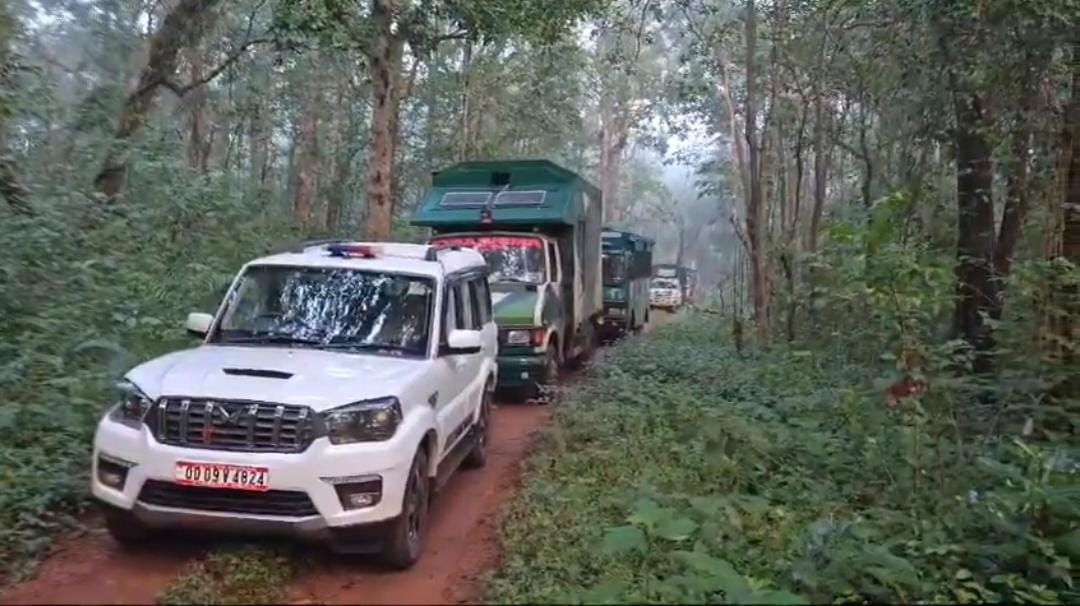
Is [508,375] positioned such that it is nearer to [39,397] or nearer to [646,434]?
[646,434]

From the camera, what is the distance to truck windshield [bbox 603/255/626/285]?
2186cm

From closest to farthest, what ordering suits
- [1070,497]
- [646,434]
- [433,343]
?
[1070,497] → [433,343] → [646,434]

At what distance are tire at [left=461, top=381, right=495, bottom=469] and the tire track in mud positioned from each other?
5.48 ft

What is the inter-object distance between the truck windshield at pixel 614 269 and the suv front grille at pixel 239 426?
16813mm

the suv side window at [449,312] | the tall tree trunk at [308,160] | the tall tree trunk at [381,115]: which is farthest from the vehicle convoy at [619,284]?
the suv side window at [449,312]

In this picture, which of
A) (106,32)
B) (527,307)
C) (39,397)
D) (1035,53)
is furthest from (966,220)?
(106,32)

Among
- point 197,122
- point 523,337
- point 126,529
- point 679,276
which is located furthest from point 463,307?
point 679,276

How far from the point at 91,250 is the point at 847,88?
48.0 ft

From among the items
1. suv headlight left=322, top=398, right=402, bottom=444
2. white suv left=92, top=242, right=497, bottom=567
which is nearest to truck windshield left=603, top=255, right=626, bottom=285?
white suv left=92, top=242, right=497, bottom=567

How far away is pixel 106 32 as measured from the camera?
18.7 meters

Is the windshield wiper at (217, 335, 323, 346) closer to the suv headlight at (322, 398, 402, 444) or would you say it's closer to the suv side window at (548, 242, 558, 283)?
the suv headlight at (322, 398, 402, 444)

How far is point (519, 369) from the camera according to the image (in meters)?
12.0

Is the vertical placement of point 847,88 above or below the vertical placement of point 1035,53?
above

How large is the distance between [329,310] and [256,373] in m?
1.19
